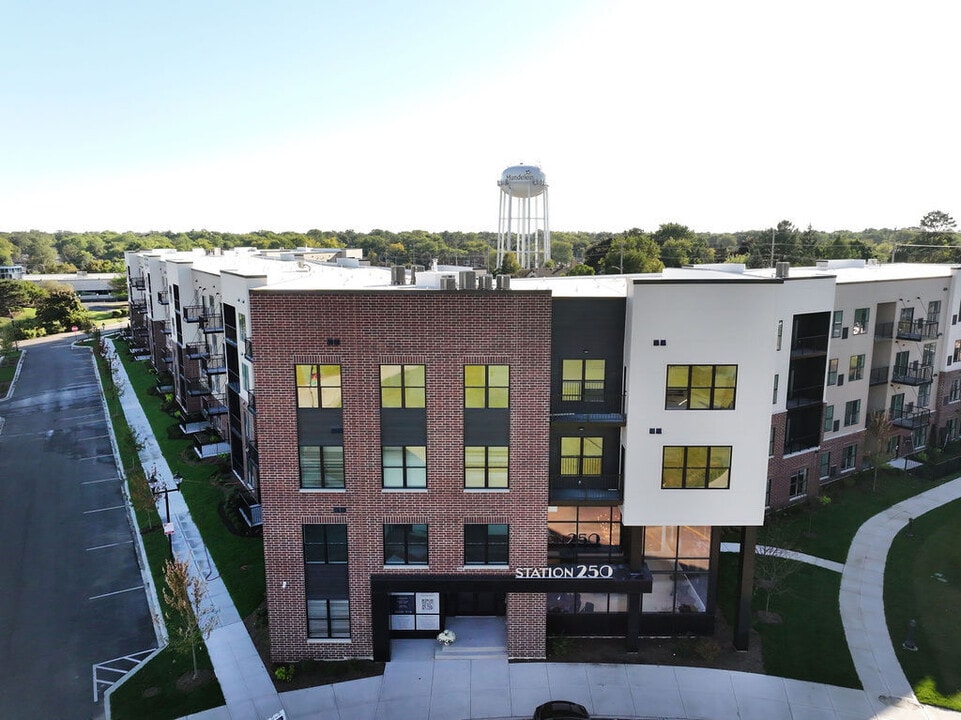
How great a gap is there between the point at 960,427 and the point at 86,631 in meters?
56.5

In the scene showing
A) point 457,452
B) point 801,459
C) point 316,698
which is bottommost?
point 316,698

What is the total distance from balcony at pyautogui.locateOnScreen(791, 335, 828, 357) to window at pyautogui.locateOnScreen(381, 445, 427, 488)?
2249 centimetres

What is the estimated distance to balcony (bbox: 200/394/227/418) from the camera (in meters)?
43.2

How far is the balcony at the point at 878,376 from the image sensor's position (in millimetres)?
40188

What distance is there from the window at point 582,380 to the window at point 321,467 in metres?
8.60

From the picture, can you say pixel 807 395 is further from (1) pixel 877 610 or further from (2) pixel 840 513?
(1) pixel 877 610

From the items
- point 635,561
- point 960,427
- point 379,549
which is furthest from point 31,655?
point 960,427

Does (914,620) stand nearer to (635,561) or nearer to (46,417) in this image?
(635,561)

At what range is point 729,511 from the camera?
892 inches

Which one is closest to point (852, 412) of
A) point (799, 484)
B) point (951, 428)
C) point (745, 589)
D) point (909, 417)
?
point (909, 417)

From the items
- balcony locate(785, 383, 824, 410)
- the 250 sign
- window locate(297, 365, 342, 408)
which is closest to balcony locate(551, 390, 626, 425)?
the 250 sign

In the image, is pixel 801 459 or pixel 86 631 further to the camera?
pixel 801 459

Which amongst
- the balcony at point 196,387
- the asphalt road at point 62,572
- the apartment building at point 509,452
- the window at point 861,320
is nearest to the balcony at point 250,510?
the asphalt road at point 62,572

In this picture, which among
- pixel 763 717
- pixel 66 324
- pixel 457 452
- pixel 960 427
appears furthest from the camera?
pixel 66 324
